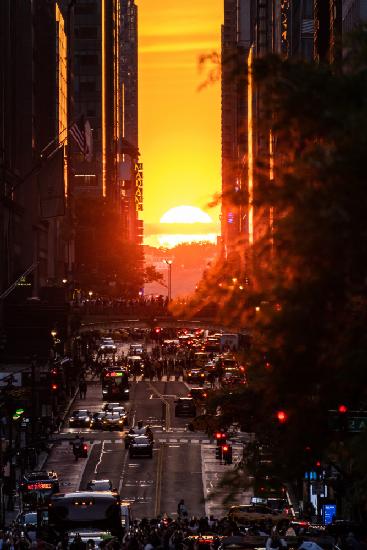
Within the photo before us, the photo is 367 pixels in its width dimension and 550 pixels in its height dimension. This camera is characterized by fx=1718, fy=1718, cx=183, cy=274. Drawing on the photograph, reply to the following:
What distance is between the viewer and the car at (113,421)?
102 metres

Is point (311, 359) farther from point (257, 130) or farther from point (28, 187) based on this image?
point (28, 187)

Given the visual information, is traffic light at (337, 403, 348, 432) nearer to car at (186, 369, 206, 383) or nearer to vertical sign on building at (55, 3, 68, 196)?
car at (186, 369, 206, 383)

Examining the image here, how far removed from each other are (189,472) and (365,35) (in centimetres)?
6129

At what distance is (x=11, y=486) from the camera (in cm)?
6994

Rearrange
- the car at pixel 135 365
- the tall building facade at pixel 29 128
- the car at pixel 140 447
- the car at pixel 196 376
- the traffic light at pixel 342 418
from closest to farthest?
the traffic light at pixel 342 418
the car at pixel 140 447
the tall building facade at pixel 29 128
the car at pixel 196 376
the car at pixel 135 365

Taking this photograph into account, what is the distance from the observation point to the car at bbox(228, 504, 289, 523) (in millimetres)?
53625

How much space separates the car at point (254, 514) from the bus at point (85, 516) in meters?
9.89

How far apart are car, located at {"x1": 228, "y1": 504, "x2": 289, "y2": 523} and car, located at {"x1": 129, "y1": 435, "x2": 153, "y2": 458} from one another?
30331mm

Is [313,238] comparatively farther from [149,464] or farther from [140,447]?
[140,447]

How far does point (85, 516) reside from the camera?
143 feet

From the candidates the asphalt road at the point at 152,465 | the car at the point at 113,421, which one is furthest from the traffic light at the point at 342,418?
the car at the point at 113,421

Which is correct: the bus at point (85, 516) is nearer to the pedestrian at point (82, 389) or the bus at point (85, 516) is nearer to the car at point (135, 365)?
the pedestrian at point (82, 389)

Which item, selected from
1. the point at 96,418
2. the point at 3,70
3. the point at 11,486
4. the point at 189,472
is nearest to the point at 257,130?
the point at 11,486

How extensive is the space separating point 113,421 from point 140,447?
16.6 metres
